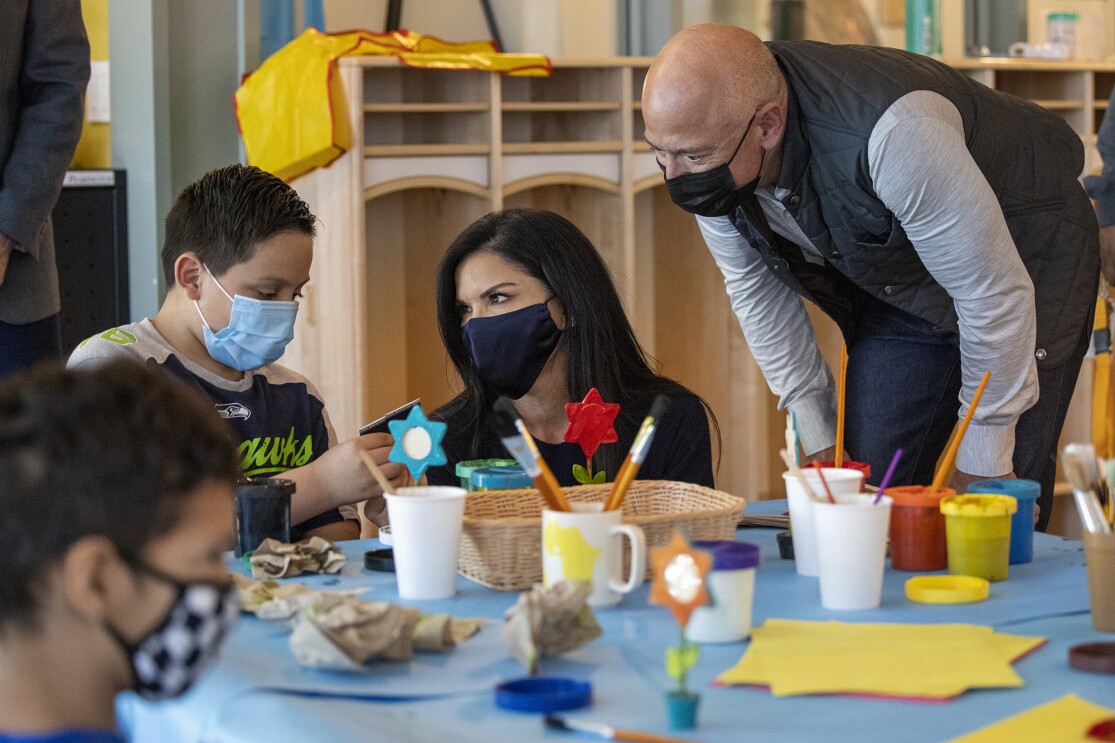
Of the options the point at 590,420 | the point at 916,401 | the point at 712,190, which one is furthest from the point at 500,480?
the point at 916,401

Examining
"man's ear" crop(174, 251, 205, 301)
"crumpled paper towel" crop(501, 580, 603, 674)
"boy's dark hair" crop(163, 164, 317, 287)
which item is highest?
"boy's dark hair" crop(163, 164, 317, 287)

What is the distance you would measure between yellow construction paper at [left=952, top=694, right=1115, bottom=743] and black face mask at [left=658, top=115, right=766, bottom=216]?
112cm

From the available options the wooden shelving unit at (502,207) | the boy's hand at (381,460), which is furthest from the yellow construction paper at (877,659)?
the wooden shelving unit at (502,207)

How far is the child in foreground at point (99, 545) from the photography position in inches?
31.2

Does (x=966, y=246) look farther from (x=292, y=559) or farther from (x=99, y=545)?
(x=99, y=545)

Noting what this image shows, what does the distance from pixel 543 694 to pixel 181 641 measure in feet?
0.85

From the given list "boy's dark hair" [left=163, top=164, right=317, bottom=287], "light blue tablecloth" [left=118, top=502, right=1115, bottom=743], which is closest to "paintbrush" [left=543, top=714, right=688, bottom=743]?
"light blue tablecloth" [left=118, top=502, right=1115, bottom=743]

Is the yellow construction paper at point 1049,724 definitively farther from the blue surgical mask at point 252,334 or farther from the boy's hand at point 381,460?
the blue surgical mask at point 252,334

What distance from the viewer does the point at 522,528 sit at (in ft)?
4.17

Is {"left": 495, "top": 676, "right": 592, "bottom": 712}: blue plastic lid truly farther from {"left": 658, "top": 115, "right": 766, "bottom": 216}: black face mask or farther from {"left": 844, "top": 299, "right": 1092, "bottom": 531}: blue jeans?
{"left": 844, "top": 299, "right": 1092, "bottom": 531}: blue jeans

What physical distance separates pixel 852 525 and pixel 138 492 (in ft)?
2.19

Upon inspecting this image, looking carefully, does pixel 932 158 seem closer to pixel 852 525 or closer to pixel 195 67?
pixel 852 525

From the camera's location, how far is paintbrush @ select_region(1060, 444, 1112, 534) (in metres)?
1.13

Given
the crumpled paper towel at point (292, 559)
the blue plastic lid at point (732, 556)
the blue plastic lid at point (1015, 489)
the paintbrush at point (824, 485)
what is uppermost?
the paintbrush at point (824, 485)
